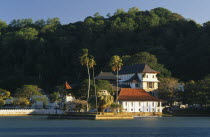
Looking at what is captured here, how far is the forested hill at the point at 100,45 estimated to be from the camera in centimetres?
14162

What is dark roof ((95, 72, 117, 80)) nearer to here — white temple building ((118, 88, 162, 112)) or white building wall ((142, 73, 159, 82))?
white building wall ((142, 73, 159, 82))

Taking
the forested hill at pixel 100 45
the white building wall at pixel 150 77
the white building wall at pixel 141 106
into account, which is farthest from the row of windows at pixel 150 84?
the forested hill at pixel 100 45

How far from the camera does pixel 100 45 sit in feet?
557

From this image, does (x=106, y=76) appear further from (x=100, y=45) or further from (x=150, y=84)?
(x=100, y=45)

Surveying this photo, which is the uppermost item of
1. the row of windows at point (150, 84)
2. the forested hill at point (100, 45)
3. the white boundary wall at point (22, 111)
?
the forested hill at point (100, 45)

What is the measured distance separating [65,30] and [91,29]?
42.4ft

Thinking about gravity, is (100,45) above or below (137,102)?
above

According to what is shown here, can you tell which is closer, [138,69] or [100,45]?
[138,69]

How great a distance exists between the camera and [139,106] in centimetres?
9912

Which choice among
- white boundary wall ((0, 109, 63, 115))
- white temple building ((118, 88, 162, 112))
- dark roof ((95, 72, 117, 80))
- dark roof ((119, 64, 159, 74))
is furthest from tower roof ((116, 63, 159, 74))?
white boundary wall ((0, 109, 63, 115))

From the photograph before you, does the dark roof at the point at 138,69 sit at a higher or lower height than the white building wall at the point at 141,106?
higher

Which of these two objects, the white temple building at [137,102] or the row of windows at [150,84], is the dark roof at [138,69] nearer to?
the row of windows at [150,84]

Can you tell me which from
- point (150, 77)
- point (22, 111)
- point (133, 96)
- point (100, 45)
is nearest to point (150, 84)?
point (150, 77)

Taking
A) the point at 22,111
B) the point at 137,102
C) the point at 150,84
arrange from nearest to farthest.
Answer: the point at 137,102 → the point at 22,111 → the point at 150,84
